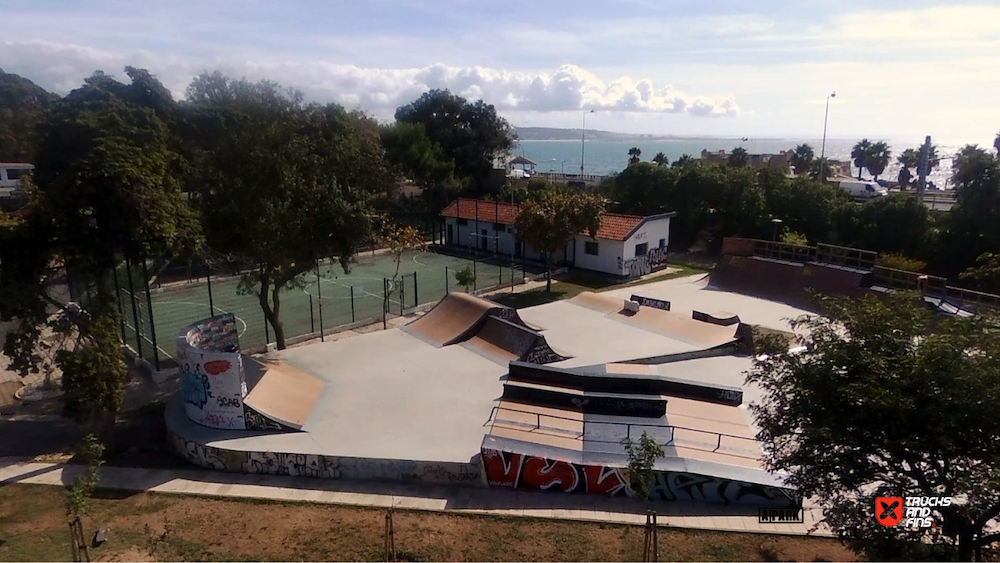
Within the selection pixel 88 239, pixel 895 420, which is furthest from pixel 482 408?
pixel 88 239

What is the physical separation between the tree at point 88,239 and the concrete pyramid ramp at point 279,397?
3.51 m

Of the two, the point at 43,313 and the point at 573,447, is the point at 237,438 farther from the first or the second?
the point at 573,447

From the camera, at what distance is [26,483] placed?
15766mm

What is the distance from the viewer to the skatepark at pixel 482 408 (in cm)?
1524

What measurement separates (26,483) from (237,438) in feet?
16.8

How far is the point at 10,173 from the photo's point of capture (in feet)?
202

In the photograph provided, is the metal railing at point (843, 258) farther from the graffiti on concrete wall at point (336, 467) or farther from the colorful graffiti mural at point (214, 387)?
the colorful graffiti mural at point (214, 387)

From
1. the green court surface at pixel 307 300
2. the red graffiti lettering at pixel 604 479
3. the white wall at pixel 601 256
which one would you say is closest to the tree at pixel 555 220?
the green court surface at pixel 307 300

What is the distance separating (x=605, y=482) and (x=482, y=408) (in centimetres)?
528

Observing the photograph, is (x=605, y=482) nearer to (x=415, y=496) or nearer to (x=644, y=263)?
(x=415, y=496)

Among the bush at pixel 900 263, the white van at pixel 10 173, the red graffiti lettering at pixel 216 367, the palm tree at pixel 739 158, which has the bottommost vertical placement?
the red graffiti lettering at pixel 216 367

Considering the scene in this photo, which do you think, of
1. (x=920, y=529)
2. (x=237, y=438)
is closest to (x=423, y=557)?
(x=237, y=438)

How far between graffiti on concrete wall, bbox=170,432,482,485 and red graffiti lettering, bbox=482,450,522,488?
1.12ft

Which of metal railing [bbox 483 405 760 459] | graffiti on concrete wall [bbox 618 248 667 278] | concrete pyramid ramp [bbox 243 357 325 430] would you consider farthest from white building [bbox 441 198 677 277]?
metal railing [bbox 483 405 760 459]
